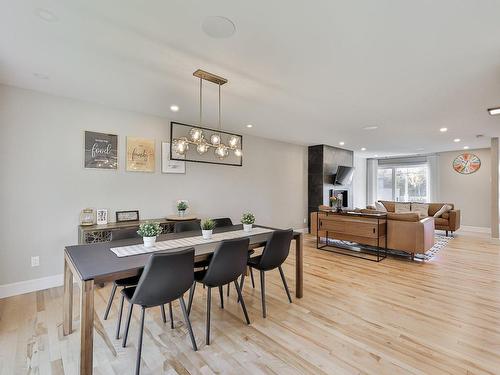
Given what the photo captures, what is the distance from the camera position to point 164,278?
1850 millimetres

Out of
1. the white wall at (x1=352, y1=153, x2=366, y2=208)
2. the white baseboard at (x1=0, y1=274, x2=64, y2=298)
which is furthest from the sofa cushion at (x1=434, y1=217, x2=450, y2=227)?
the white baseboard at (x1=0, y1=274, x2=64, y2=298)

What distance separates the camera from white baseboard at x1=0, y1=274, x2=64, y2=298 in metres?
3.04

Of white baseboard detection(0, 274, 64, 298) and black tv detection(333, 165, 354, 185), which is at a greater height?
black tv detection(333, 165, 354, 185)

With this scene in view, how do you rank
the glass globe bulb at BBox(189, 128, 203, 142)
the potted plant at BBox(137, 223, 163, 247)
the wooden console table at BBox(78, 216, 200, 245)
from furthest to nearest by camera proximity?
1. the wooden console table at BBox(78, 216, 200, 245)
2. the glass globe bulb at BBox(189, 128, 203, 142)
3. the potted plant at BBox(137, 223, 163, 247)

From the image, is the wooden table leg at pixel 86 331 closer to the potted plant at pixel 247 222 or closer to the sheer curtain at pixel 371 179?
the potted plant at pixel 247 222

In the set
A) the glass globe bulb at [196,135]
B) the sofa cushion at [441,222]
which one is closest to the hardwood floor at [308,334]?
the glass globe bulb at [196,135]

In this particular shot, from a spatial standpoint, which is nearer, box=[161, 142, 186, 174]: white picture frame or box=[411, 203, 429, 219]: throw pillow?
box=[161, 142, 186, 174]: white picture frame

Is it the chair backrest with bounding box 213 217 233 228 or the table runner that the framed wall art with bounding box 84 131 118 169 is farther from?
the table runner

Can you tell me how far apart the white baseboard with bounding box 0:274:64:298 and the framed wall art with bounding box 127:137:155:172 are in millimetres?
1762

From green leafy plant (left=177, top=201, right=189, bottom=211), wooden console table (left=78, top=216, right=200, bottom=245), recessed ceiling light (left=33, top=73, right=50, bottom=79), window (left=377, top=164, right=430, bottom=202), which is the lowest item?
wooden console table (left=78, top=216, right=200, bottom=245)

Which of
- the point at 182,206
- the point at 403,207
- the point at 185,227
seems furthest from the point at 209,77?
the point at 403,207

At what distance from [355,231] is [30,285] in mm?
5131

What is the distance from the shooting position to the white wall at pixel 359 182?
938 cm

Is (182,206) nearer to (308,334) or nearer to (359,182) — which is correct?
(308,334)
